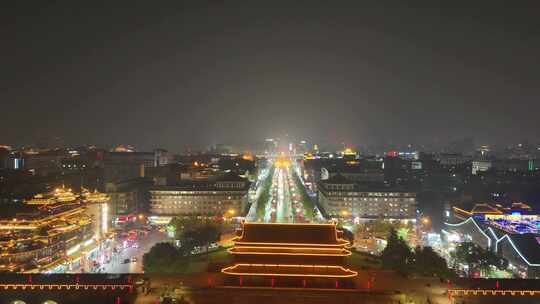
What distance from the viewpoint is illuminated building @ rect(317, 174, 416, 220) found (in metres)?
39.3

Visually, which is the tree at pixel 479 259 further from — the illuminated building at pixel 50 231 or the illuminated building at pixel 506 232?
the illuminated building at pixel 50 231

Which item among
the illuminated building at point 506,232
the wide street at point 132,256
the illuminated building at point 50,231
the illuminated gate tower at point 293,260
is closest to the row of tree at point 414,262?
the illuminated gate tower at point 293,260

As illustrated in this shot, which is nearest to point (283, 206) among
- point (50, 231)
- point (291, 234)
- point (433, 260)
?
point (433, 260)

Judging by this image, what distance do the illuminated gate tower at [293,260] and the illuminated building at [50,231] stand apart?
11456 millimetres

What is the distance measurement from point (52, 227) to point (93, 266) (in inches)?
130

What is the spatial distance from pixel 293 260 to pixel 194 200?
2353 cm

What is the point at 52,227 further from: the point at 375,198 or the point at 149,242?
the point at 375,198

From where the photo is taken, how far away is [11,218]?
2425cm

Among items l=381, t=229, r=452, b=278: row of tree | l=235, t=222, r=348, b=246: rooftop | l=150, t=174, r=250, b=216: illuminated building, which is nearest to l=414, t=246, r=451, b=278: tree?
l=381, t=229, r=452, b=278: row of tree

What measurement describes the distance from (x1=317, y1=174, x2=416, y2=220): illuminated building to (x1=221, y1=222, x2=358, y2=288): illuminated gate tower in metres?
21.6

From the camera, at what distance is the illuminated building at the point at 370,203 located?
39.3 metres

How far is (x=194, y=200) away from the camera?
4000 cm

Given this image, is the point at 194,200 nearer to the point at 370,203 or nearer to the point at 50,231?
the point at 370,203

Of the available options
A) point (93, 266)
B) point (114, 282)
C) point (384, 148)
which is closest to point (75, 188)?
point (93, 266)
